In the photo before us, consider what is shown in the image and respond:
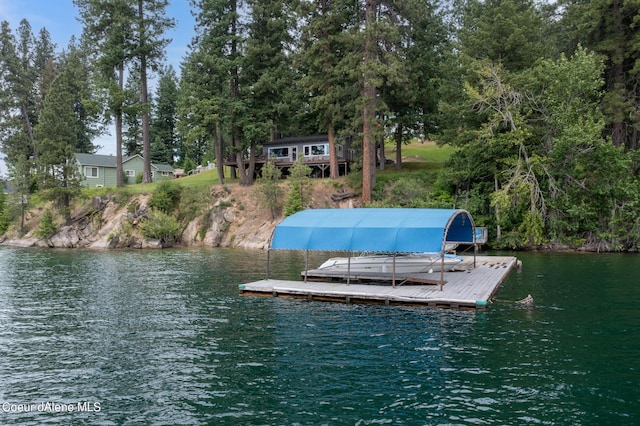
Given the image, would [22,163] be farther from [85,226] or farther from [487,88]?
[487,88]

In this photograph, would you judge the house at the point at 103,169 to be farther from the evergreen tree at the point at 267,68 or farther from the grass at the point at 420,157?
the grass at the point at 420,157

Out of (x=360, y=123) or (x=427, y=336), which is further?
(x=360, y=123)

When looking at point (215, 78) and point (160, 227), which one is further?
point (215, 78)

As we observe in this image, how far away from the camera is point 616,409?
10148 mm

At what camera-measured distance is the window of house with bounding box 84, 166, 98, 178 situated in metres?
79.1

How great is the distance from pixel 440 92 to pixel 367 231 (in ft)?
115

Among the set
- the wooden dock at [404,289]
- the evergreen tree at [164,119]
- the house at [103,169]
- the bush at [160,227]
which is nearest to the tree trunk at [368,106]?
the bush at [160,227]

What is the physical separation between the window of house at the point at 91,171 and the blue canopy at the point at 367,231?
6561 centimetres

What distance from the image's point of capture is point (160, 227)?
5312cm

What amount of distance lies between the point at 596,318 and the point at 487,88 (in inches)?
1243

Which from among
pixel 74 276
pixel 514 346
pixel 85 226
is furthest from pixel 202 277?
pixel 85 226

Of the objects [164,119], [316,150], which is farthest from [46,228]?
[164,119]

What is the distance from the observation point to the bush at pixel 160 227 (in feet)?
175

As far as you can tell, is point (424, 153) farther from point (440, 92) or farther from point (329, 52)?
point (329, 52)
